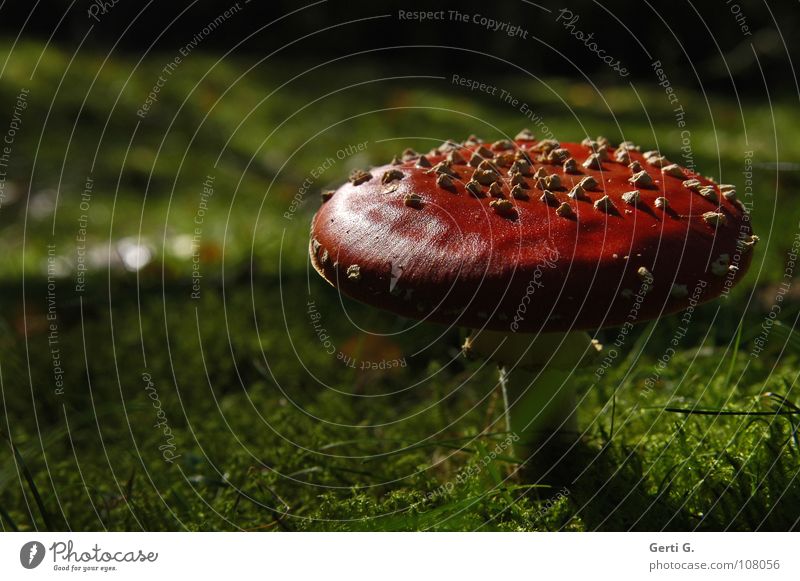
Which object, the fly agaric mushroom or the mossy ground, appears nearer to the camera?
the fly agaric mushroom

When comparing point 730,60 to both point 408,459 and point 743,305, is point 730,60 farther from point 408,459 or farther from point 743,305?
point 408,459

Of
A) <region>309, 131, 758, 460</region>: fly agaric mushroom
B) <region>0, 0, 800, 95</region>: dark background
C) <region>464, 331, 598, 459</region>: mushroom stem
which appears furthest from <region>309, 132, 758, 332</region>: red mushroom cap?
<region>0, 0, 800, 95</region>: dark background

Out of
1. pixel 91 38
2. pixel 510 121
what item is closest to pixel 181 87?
pixel 91 38

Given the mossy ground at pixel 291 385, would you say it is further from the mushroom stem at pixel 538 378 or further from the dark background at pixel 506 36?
the dark background at pixel 506 36
